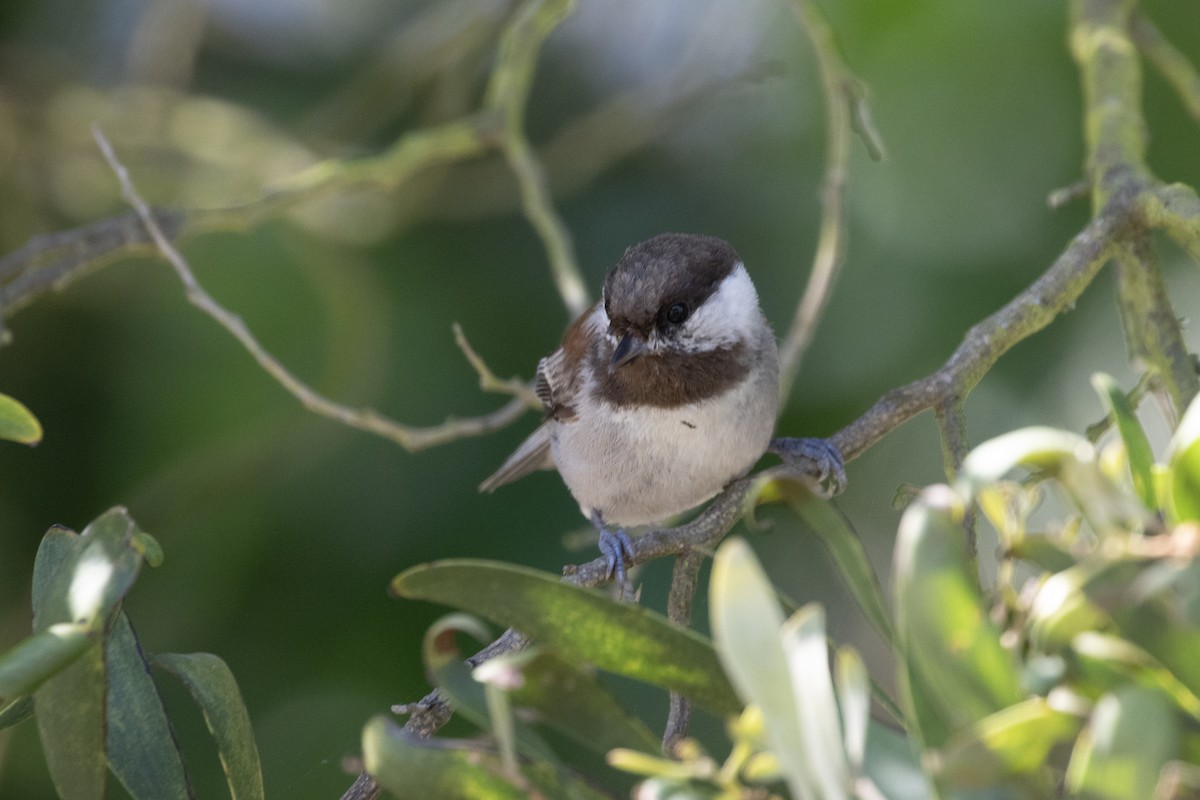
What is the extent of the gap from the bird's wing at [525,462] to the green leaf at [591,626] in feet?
7.30

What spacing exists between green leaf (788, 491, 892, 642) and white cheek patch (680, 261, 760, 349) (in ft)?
5.42

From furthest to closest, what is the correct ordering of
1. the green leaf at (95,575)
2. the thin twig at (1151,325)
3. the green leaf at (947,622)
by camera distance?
the thin twig at (1151,325)
the green leaf at (95,575)
the green leaf at (947,622)

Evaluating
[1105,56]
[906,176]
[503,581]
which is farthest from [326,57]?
[503,581]

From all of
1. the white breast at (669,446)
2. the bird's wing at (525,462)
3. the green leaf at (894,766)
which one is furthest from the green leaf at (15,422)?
Answer: the bird's wing at (525,462)

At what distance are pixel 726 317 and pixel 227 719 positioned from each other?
167 centimetres

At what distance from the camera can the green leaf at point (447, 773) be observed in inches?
42.4

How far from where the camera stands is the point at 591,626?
1.19 m

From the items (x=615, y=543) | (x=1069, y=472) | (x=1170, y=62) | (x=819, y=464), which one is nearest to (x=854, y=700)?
(x=1069, y=472)

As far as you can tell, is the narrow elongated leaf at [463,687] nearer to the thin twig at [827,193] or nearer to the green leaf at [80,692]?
the green leaf at [80,692]

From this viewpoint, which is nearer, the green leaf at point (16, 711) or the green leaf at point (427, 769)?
the green leaf at point (427, 769)

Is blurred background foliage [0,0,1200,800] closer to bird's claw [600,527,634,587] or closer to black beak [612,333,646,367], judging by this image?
bird's claw [600,527,634,587]

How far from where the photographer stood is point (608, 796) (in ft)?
3.66

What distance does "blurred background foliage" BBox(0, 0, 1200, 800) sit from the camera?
3.45 m

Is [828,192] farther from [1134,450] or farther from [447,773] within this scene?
[447,773]
